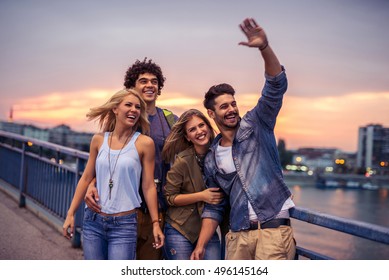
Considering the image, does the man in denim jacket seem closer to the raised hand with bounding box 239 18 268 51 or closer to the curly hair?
the raised hand with bounding box 239 18 268 51

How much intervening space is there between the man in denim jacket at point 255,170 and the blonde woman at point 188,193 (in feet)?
0.51

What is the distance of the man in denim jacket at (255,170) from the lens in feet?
7.03

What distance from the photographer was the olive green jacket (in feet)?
8.16

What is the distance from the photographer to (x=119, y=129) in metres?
2.52

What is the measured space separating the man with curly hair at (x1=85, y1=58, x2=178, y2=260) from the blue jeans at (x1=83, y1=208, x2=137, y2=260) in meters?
0.18

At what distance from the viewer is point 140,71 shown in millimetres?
2973

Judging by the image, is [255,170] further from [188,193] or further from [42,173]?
[42,173]

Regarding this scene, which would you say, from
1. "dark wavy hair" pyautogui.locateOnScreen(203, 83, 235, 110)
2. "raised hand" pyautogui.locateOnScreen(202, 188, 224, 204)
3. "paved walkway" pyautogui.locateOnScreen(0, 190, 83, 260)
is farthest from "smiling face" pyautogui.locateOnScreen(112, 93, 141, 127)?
"paved walkway" pyautogui.locateOnScreen(0, 190, 83, 260)

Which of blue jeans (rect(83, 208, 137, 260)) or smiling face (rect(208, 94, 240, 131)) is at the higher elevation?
smiling face (rect(208, 94, 240, 131))

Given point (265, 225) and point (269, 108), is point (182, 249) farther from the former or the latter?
point (269, 108)

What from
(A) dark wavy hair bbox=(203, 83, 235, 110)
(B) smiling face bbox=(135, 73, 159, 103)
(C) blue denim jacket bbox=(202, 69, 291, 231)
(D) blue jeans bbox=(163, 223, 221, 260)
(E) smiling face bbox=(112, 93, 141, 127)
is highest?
(B) smiling face bbox=(135, 73, 159, 103)
